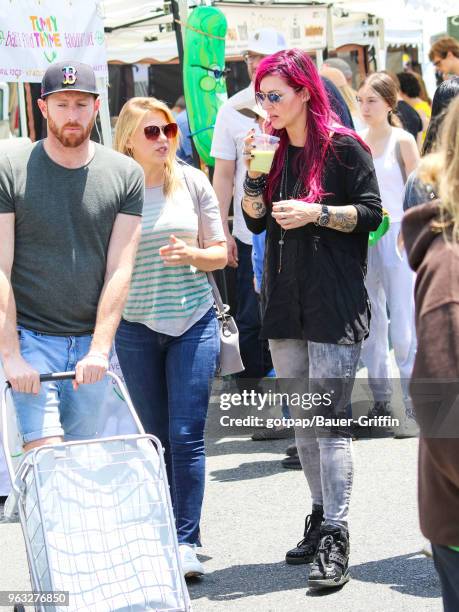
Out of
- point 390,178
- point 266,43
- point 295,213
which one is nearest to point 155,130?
point 295,213

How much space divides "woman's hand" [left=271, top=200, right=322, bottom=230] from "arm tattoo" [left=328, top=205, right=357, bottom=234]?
6cm

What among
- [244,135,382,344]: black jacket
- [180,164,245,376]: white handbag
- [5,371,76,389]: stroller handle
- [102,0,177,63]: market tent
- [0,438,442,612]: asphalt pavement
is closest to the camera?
[5,371,76,389]: stroller handle

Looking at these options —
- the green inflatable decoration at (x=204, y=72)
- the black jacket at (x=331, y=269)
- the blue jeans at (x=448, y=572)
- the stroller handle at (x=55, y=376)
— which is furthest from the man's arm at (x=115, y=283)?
the green inflatable decoration at (x=204, y=72)

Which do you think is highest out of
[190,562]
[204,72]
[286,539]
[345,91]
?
[204,72]

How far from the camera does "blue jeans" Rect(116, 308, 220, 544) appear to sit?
4.59 meters

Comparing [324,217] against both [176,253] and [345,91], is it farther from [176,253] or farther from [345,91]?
[345,91]

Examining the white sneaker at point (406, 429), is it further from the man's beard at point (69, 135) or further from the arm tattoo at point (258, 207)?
the man's beard at point (69, 135)

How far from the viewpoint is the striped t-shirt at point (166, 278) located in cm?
461

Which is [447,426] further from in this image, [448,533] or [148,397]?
[148,397]

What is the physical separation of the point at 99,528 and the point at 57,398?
76 centimetres

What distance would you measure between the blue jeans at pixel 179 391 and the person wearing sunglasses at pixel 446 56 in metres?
4.89

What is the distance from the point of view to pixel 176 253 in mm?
4492

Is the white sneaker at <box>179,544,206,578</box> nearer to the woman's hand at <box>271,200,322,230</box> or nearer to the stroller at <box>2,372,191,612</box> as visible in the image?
the stroller at <box>2,372,191,612</box>

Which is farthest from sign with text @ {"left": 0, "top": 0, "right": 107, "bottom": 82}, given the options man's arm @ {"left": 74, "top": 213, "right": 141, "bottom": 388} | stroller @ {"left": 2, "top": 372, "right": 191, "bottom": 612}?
stroller @ {"left": 2, "top": 372, "right": 191, "bottom": 612}
